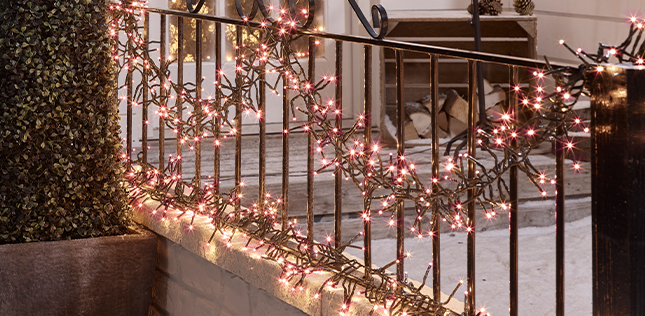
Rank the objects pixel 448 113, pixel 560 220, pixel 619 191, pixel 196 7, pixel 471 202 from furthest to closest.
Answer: pixel 448 113, pixel 196 7, pixel 471 202, pixel 560 220, pixel 619 191

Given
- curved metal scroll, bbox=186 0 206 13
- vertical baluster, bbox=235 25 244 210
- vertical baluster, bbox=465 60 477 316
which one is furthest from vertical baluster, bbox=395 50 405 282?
curved metal scroll, bbox=186 0 206 13

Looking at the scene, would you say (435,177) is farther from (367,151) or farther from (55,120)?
(55,120)

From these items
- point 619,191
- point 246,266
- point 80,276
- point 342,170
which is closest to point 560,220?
point 619,191

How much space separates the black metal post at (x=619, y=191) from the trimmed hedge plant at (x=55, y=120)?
1621 mm

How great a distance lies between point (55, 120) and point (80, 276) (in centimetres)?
50

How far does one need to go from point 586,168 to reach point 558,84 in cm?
277

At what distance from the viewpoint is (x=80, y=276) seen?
2176 millimetres

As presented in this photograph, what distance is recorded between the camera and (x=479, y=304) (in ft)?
8.35

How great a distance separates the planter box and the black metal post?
1550 millimetres

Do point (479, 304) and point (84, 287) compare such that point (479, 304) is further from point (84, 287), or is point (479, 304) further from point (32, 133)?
point (32, 133)

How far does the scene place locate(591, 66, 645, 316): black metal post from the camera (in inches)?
42.0

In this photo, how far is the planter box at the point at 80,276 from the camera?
6.85 ft

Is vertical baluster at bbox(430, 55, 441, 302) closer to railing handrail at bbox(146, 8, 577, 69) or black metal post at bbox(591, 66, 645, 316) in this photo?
railing handrail at bbox(146, 8, 577, 69)

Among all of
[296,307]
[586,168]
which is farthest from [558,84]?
[586,168]
